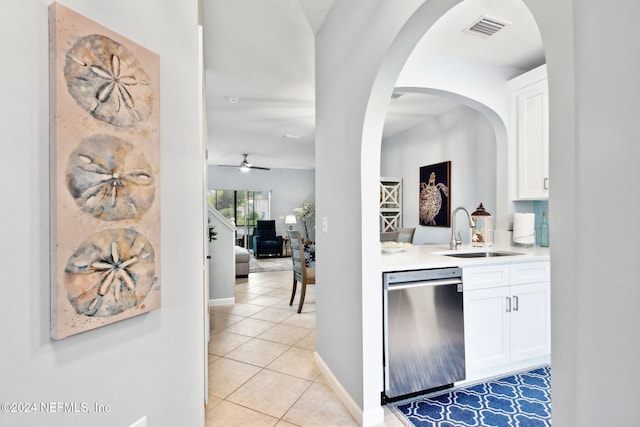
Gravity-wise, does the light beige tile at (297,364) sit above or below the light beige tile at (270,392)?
below

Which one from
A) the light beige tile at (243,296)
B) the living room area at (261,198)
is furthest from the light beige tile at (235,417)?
the living room area at (261,198)

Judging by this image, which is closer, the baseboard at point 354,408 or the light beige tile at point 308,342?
the baseboard at point 354,408

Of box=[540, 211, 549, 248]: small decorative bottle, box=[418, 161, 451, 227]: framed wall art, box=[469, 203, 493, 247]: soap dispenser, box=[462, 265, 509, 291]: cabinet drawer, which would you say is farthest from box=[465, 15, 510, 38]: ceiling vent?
box=[418, 161, 451, 227]: framed wall art

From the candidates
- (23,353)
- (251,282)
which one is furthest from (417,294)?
(251,282)

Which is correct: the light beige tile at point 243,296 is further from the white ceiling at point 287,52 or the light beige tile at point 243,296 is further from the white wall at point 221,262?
the white ceiling at point 287,52

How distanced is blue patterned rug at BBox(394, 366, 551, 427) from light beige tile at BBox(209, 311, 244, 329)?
2139mm

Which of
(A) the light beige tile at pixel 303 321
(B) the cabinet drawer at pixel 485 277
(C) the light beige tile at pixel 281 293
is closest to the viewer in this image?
(B) the cabinet drawer at pixel 485 277

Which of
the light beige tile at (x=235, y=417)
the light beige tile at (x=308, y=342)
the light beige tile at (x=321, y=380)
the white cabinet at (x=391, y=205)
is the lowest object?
the light beige tile at (x=308, y=342)

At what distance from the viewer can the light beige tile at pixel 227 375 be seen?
212 cm

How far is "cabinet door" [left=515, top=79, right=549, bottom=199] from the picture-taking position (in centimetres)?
260

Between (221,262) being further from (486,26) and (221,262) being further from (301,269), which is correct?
(486,26)

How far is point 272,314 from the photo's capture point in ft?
12.4

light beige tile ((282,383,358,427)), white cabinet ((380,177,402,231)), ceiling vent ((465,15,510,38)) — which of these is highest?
ceiling vent ((465,15,510,38))

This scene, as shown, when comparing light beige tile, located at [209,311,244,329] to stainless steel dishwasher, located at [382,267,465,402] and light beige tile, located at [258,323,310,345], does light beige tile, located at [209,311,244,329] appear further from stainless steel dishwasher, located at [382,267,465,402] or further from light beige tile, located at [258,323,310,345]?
stainless steel dishwasher, located at [382,267,465,402]
